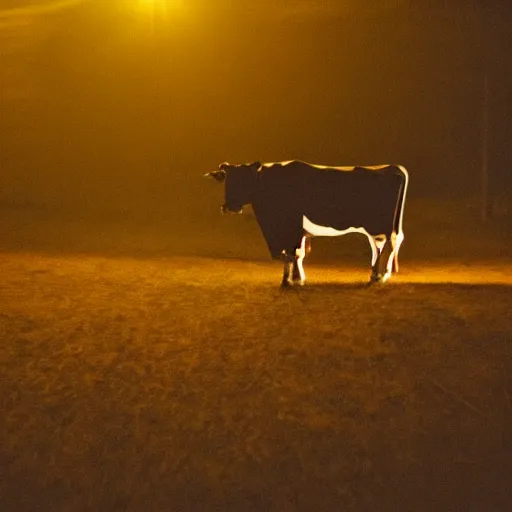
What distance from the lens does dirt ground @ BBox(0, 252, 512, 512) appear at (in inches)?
215

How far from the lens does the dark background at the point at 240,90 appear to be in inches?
1131

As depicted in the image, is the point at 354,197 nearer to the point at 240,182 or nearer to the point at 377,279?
the point at 377,279

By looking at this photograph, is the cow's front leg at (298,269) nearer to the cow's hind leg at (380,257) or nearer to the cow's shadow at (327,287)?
the cow's shadow at (327,287)

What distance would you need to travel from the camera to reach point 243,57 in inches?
1292

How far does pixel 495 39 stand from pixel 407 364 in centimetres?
2866

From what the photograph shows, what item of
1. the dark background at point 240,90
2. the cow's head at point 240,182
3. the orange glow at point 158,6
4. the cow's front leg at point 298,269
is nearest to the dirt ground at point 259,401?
the cow's front leg at point 298,269

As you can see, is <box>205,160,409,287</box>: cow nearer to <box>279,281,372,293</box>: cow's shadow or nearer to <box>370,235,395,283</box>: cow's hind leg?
<box>370,235,395,283</box>: cow's hind leg

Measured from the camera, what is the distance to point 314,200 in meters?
11.5

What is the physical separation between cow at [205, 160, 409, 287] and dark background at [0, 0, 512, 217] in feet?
49.2

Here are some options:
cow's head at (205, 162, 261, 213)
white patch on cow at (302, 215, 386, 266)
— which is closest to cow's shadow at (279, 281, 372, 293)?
white patch on cow at (302, 215, 386, 266)

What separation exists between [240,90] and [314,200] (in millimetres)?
21422

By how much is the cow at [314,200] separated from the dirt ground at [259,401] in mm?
1055

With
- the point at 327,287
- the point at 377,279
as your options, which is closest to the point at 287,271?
A: the point at 327,287

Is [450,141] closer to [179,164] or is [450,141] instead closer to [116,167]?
[179,164]
